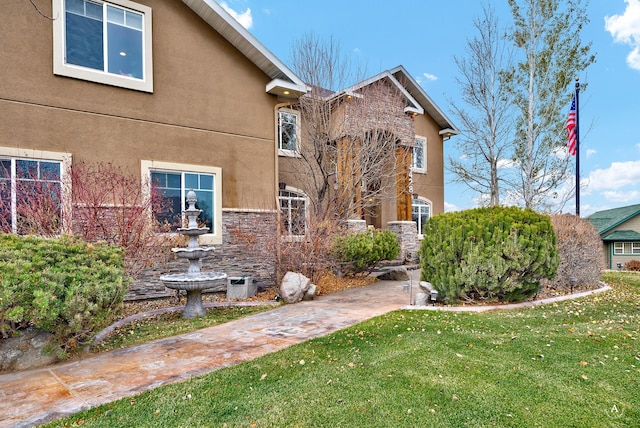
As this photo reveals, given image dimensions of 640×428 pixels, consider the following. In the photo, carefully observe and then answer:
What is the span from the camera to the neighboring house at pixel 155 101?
25.2 feet

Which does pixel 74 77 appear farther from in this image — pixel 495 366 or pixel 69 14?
pixel 495 366

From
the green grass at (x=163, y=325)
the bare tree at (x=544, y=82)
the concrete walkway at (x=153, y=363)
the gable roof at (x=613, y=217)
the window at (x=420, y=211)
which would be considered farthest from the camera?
the gable roof at (x=613, y=217)

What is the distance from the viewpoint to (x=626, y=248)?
93.1 ft

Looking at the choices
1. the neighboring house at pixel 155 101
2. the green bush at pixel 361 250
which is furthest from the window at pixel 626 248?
the neighboring house at pixel 155 101

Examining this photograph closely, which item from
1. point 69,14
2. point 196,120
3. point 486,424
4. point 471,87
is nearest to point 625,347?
point 486,424

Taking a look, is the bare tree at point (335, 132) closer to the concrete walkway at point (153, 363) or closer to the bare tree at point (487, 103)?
the bare tree at point (487, 103)

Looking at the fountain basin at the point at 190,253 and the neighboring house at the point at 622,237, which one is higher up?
the fountain basin at the point at 190,253

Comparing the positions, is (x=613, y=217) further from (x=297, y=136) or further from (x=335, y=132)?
(x=297, y=136)

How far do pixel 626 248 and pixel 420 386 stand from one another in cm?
3316

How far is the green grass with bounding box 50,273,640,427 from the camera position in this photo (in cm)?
324

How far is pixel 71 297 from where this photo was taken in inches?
179

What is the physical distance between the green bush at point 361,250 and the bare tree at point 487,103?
6.76 m

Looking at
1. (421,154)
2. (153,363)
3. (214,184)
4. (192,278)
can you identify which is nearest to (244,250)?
(214,184)

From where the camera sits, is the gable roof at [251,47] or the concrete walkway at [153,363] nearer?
the concrete walkway at [153,363]
